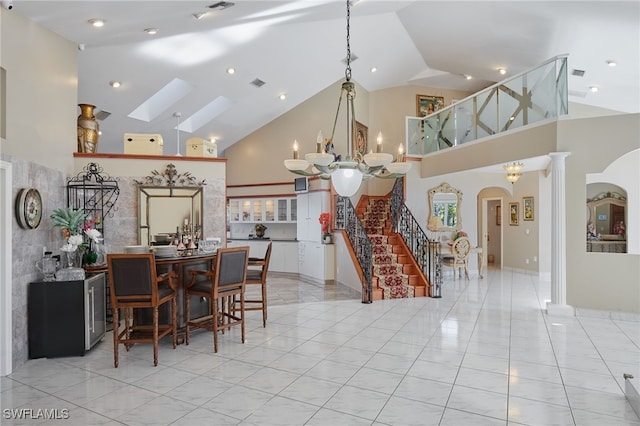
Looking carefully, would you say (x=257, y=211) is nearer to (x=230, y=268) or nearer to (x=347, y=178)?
(x=230, y=268)

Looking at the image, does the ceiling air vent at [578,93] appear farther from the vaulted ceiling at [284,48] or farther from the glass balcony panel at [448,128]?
the glass balcony panel at [448,128]

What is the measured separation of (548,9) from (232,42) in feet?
16.9

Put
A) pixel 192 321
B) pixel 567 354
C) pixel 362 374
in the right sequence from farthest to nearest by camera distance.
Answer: pixel 192 321, pixel 567 354, pixel 362 374

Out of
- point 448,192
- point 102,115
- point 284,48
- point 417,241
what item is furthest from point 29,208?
point 448,192

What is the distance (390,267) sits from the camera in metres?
8.05

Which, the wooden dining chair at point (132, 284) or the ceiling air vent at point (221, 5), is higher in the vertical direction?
the ceiling air vent at point (221, 5)

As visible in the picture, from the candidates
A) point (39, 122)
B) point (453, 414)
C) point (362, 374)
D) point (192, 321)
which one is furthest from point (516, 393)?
point (39, 122)

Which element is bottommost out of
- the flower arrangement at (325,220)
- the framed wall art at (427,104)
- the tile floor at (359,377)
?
the tile floor at (359,377)

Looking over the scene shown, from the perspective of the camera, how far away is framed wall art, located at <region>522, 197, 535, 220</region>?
33.7 ft

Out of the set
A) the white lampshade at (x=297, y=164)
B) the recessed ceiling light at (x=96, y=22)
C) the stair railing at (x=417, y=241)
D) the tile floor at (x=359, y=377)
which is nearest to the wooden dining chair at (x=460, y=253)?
the stair railing at (x=417, y=241)

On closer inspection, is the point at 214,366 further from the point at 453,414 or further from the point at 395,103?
the point at 395,103

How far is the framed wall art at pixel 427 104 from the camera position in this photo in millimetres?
11930

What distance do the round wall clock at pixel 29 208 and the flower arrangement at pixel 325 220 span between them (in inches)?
221

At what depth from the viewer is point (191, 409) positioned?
310cm
